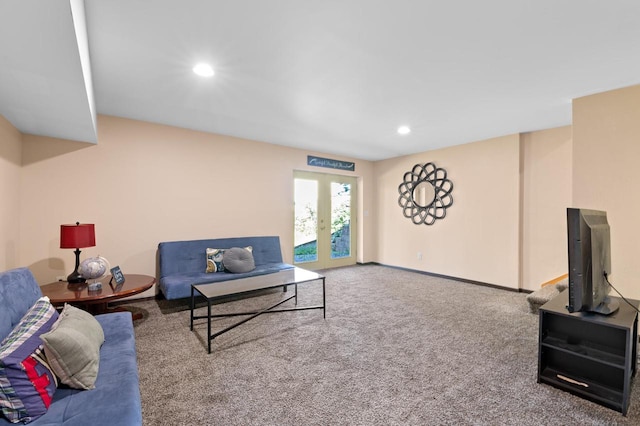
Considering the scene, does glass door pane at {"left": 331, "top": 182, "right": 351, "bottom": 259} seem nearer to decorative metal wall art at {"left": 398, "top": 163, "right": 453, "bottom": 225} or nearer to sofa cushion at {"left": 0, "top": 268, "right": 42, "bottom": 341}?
decorative metal wall art at {"left": 398, "top": 163, "right": 453, "bottom": 225}

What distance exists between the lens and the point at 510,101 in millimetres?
3213

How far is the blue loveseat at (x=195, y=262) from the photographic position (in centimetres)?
345

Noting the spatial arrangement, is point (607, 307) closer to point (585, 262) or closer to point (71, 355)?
point (585, 262)

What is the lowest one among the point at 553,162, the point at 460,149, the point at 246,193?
the point at 246,193

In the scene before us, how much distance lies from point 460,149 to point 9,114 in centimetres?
590

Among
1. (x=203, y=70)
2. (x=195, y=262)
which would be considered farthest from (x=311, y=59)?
(x=195, y=262)

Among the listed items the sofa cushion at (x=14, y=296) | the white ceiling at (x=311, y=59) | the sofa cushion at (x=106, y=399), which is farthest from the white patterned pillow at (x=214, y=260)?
the sofa cushion at (x=106, y=399)

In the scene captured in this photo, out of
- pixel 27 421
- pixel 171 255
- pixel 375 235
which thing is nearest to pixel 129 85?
pixel 171 255

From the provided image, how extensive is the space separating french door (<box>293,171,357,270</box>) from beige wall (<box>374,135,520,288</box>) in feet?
3.47

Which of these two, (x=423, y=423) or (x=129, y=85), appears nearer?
(x=423, y=423)

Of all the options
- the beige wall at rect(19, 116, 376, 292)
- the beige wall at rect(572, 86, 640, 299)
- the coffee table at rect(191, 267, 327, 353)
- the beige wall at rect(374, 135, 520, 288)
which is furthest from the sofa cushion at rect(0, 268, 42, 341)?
the beige wall at rect(374, 135, 520, 288)

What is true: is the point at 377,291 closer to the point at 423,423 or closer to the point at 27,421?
the point at 423,423

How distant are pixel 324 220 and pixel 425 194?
2.07m

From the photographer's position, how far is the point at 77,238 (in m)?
2.99
